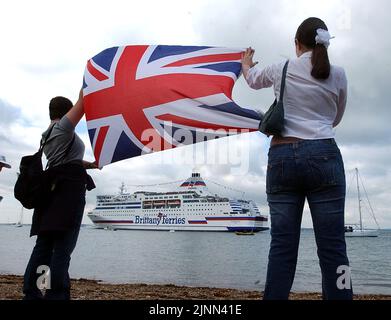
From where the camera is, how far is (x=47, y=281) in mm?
2477

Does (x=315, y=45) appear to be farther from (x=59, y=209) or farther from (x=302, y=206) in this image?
(x=59, y=209)

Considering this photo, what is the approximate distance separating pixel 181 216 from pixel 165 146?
228ft

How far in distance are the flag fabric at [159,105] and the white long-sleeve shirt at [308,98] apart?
66 cm

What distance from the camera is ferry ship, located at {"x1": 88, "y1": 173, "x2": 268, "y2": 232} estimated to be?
69375 mm

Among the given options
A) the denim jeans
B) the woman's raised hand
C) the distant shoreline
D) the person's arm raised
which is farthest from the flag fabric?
A: the distant shoreline

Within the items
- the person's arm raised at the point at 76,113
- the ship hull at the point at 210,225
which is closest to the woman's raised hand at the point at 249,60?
the person's arm raised at the point at 76,113

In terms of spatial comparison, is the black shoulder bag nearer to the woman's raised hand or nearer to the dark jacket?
the woman's raised hand

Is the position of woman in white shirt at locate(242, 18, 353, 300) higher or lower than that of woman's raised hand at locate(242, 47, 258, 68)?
lower

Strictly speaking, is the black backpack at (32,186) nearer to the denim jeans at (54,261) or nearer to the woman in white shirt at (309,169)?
the denim jeans at (54,261)

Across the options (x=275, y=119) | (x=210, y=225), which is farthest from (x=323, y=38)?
(x=210, y=225)

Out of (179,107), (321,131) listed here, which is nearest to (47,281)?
(179,107)

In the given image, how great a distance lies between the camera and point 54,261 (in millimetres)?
2457

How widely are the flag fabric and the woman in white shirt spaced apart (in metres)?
0.69

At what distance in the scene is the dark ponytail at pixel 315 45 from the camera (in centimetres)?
191
